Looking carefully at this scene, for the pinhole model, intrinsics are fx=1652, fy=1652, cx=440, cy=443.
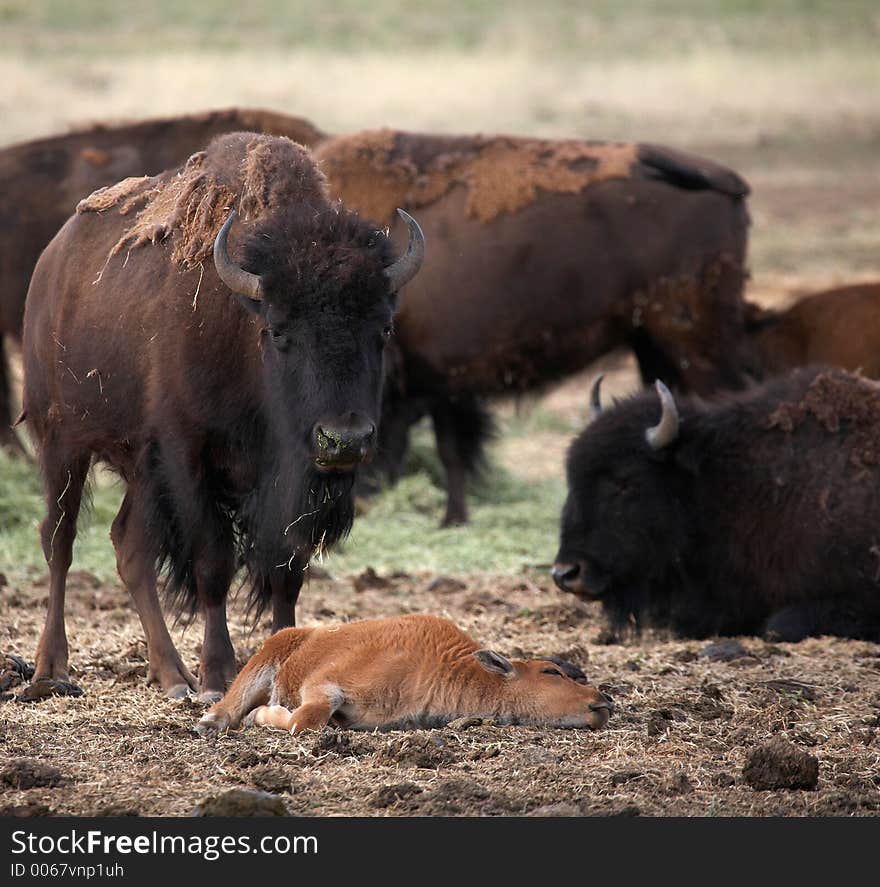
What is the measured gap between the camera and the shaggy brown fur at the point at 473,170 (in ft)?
35.6

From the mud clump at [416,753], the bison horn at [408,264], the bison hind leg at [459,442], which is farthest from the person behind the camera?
the bison hind leg at [459,442]

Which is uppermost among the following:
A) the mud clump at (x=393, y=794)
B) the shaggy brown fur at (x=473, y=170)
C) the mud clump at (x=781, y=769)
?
the shaggy brown fur at (x=473, y=170)

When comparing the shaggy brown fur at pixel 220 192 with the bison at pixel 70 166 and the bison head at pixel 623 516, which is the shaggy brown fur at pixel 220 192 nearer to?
the bison head at pixel 623 516

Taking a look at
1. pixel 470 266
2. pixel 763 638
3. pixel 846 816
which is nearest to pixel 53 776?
pixel 846 816

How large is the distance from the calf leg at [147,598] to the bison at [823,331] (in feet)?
18.1

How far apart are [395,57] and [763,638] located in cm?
3069

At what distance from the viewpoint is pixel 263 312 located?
19.6 feet

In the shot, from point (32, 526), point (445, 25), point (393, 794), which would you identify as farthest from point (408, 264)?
point (445, 25)

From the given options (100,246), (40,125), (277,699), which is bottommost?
(40,125)

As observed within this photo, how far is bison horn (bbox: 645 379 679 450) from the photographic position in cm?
788

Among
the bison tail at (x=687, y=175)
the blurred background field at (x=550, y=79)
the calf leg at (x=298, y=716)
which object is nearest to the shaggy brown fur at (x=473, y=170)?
the bison tail at (x=687, y=175)

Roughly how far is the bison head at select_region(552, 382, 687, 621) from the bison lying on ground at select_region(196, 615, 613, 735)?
1.98 meters

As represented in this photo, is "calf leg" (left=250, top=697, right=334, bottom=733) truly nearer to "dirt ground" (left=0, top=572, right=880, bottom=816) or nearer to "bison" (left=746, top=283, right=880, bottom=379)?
"dirt ground" (left=0, top=572, right=880, bottom=816)

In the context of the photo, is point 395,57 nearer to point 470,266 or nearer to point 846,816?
point 470,266
